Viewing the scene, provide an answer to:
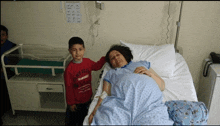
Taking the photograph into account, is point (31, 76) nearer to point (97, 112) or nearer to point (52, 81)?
point (52, 81)

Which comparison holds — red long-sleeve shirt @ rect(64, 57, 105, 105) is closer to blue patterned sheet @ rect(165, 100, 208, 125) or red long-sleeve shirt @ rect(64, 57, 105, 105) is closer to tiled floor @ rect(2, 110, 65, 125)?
tiled floor @ rect(2, 110, 65, 125)

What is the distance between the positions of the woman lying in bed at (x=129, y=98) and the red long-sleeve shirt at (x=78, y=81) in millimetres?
202

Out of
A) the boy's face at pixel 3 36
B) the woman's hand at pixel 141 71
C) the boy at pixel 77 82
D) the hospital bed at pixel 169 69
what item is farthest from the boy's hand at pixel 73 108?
the boy's face at pixel 3 36

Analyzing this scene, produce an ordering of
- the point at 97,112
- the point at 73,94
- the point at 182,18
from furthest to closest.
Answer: the point at 182,18
the point at 73,94
the point at 97,112

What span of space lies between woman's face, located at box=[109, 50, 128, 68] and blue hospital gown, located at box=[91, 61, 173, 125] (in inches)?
4.5

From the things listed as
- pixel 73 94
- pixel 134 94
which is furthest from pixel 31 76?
pixel 134 94

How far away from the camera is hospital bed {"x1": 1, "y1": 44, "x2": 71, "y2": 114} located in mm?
1994

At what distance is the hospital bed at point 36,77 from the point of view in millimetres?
1994

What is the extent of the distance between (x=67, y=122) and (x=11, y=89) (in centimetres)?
82

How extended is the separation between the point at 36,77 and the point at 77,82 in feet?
2.40

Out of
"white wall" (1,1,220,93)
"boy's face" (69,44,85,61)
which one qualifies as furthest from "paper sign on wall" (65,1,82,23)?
"boy's face" (69,44,85,61)

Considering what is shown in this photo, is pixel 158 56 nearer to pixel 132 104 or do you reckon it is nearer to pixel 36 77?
pixel 132 104

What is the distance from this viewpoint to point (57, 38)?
227 cm

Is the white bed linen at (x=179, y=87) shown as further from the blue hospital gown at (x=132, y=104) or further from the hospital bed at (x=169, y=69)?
the blue hospital gown at (x=132, y=104)
